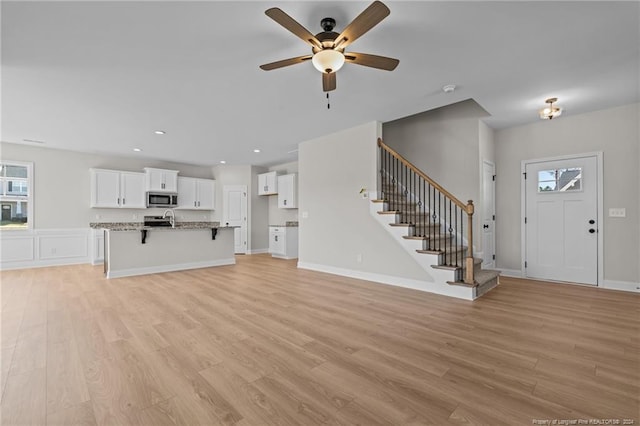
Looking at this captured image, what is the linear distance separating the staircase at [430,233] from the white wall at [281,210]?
3733 millimetres

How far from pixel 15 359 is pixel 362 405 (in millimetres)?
2607

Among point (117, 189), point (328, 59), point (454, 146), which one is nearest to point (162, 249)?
point (117, 189)

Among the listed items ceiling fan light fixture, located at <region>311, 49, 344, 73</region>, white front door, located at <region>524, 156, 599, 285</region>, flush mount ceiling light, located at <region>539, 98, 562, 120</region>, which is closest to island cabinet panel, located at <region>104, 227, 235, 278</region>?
ceiling fan light fixture, located at <region>311, 49, 344, 73</region>

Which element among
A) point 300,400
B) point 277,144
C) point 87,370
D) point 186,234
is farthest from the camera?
point 277,144

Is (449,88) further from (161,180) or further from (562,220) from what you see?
(161,180)

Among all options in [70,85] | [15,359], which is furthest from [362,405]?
[70,85]

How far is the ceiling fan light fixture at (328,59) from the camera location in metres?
2.32

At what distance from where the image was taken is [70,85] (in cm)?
346

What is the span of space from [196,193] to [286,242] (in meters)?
3.28

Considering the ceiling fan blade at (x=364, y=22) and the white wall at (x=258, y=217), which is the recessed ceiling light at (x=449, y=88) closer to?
the ceiling fan blade at (x=364, y=22)

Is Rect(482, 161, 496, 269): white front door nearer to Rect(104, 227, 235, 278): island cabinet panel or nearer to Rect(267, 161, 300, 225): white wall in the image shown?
Rect(267, 161, 300, 225): white wall

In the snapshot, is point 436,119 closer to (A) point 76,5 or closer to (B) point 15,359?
(A) point 76,5

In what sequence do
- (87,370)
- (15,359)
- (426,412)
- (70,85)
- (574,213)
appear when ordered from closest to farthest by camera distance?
(426,412) → (87,370) → (15,359) → (70,85) → (574,213)

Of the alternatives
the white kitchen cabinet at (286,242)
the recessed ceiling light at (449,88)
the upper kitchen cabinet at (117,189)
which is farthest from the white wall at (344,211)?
the upper kitchen cabinet at (117,189)
